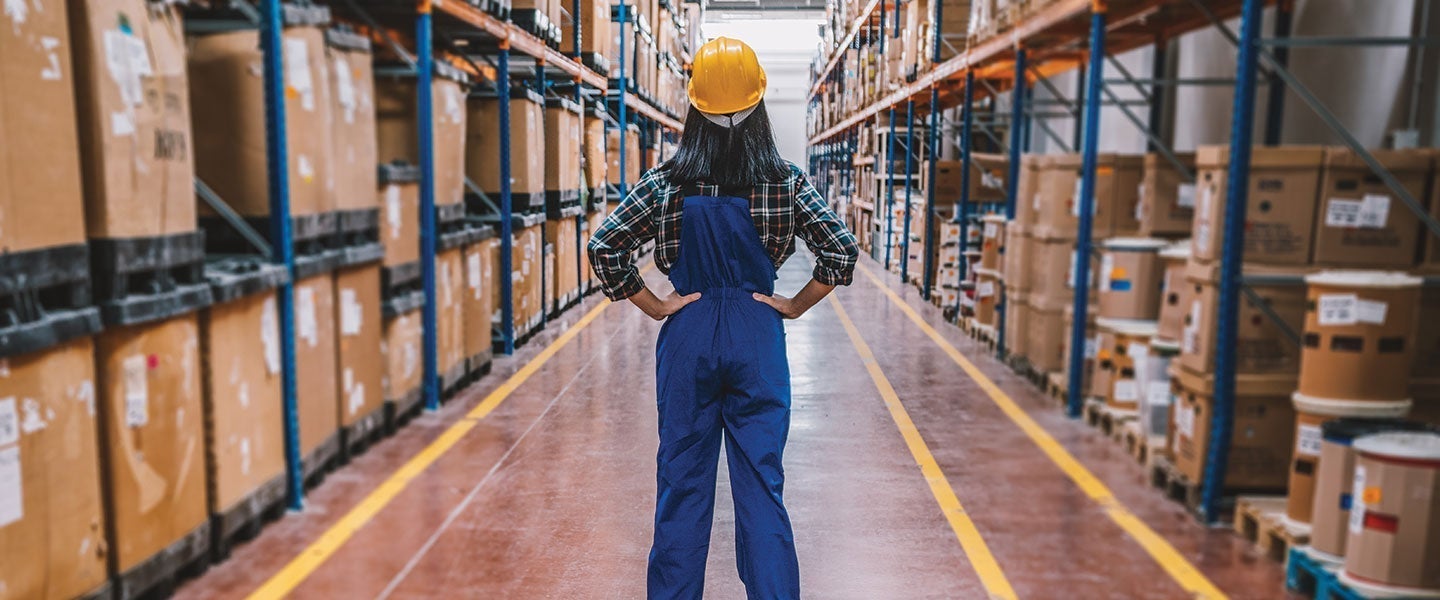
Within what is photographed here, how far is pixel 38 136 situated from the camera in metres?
3.04

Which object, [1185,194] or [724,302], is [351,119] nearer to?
[724,302]

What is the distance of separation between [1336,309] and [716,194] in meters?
2.75

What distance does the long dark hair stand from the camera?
3.17m

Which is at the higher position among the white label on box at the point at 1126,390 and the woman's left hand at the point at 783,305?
the woman's left hand at the point at 783,305

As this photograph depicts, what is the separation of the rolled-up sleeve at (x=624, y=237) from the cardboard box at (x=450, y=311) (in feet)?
11.8

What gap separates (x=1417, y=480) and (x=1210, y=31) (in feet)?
20.2

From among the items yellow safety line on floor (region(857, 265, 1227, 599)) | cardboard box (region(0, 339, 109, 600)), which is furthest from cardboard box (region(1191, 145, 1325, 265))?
cardboard box (region(0, 339, 109, 600))

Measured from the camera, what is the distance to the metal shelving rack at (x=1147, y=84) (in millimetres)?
4547

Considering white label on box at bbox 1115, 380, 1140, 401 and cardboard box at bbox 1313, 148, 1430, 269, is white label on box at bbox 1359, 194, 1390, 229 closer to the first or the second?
cardboard box at bbox 1313, 148, 1430, 269

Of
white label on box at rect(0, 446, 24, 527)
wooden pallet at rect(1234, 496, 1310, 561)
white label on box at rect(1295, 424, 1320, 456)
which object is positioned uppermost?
white label on box at rect(0, 446, 24, 527)

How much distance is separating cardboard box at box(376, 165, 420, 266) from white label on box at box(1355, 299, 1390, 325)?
16.2 feet

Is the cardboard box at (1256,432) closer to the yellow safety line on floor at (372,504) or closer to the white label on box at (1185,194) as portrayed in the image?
the white label on box at (1185,194)

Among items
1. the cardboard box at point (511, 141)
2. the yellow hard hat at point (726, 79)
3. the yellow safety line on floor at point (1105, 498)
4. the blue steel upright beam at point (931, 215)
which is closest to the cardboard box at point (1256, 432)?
the yellow safety line on floor at point (1105, 498)

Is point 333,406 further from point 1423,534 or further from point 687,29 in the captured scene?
point 687,29
